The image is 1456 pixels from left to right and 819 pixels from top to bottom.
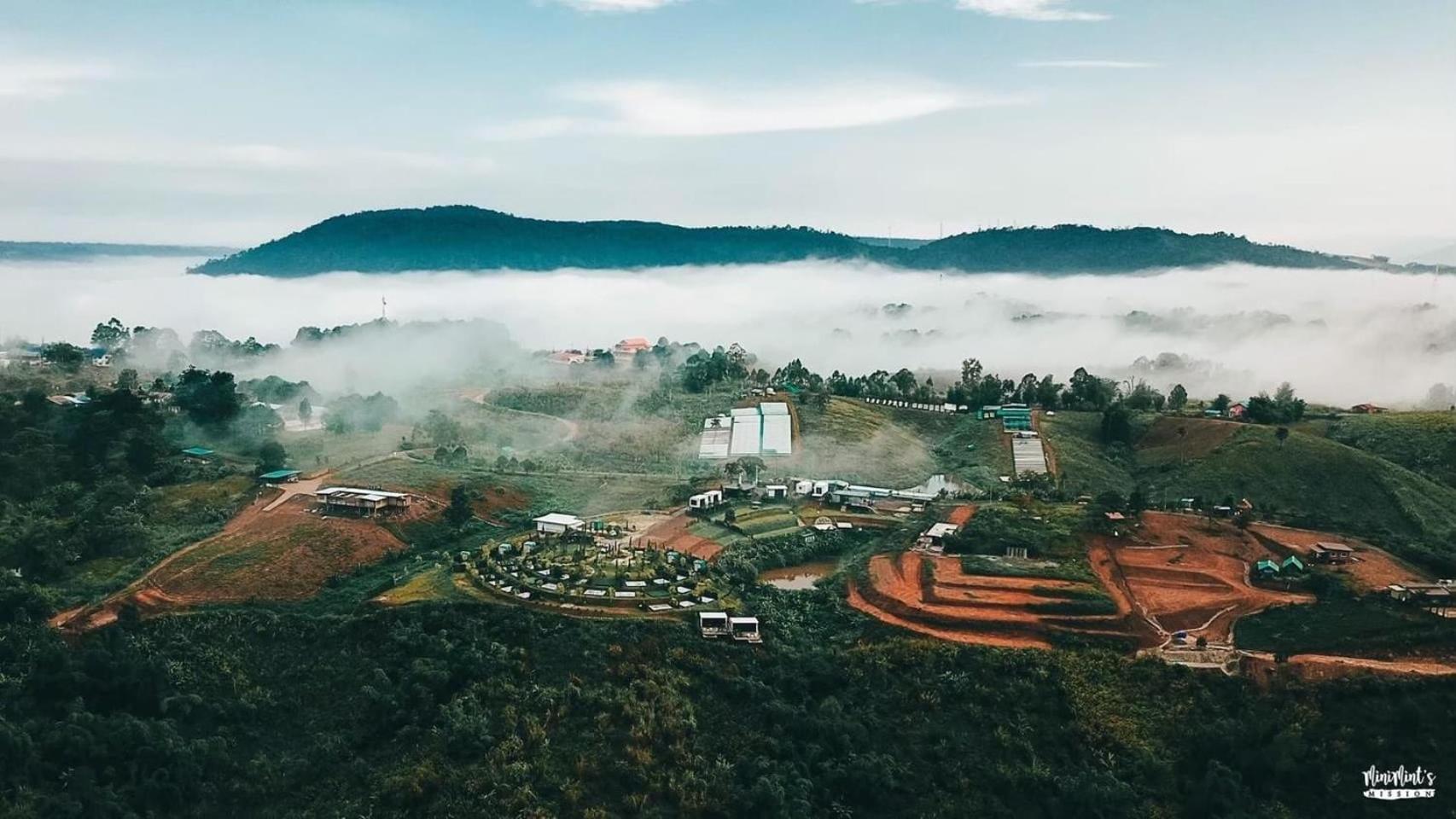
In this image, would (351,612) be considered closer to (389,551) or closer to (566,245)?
(389,551)

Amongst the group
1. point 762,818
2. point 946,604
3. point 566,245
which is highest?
point 566,245

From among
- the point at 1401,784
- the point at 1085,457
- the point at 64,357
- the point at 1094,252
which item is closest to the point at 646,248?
the point at 1094,252

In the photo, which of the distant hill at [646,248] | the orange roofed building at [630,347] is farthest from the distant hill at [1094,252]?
the orange roofed building at [630,347]

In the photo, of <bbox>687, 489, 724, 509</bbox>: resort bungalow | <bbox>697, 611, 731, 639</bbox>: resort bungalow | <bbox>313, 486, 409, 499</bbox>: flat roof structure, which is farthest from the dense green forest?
<bbox>687, 489, 724, 509</bbox>: resort bungalow

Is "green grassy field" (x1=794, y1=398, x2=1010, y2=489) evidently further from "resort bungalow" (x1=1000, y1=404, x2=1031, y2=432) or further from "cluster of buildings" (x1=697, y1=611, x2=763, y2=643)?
"cluster of buildings" (x1=697, y1=611, x2=763, y2=643)

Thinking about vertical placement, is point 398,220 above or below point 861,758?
above

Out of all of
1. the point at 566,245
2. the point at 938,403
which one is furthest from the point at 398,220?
the point at 938,403
